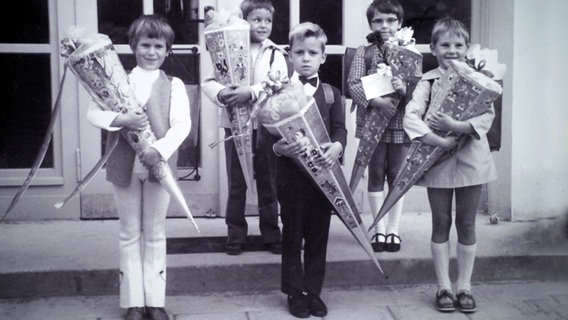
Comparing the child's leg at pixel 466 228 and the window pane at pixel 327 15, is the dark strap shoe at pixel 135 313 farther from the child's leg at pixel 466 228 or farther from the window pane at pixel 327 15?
the window pane at pixel 327 15

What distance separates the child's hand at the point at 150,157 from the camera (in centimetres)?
346

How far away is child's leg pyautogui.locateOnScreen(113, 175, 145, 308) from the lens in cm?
360

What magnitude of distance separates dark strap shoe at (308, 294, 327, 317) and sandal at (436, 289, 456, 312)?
0.62m

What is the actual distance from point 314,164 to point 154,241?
876 mm

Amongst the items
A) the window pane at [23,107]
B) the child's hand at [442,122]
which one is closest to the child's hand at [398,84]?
the child's hand at [442,122]

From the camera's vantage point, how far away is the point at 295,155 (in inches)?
143

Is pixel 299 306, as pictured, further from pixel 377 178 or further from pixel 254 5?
pixel 254 5

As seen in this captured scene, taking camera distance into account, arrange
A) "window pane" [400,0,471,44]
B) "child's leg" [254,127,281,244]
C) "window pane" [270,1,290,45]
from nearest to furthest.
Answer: "child's leg" [254,127,281,244] < "window pane" [270,1,290,45] < "window pane" [400,0,471,44]

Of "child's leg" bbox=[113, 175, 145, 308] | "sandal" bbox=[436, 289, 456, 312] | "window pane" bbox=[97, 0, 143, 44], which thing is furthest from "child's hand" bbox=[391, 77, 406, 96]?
"window pane" bbox=[97, 0, 143, 44]

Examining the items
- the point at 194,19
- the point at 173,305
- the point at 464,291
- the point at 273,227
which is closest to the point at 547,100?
the point at 464,291

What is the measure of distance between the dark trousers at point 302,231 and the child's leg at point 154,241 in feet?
2.04

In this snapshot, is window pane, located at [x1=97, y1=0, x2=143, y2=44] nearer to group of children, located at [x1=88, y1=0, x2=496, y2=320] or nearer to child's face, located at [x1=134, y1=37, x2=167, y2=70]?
group of children, located at [x1=88, y1=0, x2=496, y2=320]

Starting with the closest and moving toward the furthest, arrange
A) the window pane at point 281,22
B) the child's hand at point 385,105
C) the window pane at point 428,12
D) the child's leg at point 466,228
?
the child's leg at point 466,228
the child's hand at point 385,105
the window pane at point 281,22
the window pane at point 428,12

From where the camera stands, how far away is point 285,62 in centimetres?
414
